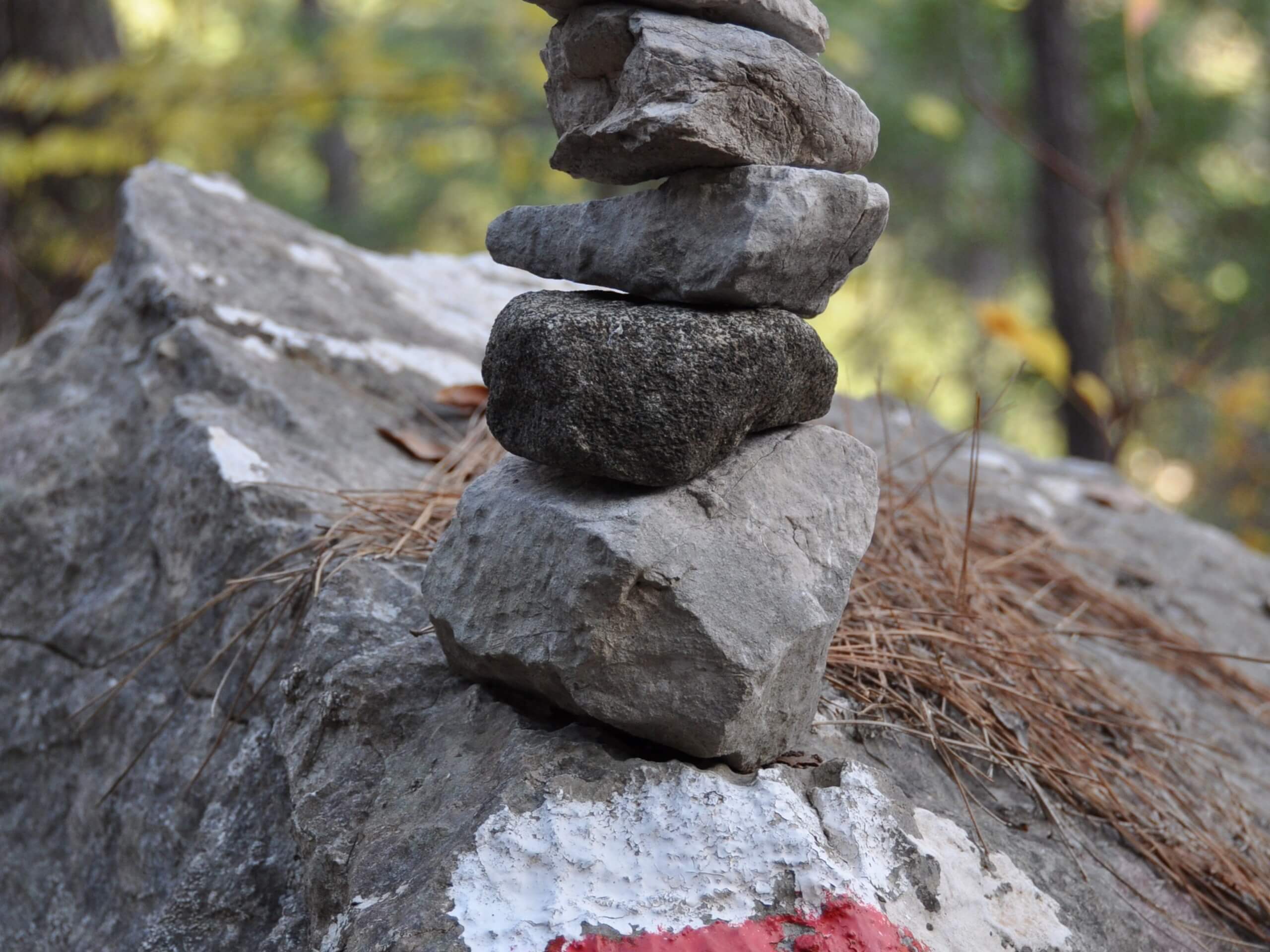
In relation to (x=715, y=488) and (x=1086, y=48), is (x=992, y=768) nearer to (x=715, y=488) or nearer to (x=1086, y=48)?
(x=715, y=488)

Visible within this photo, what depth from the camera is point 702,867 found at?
117cm

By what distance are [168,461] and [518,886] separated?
1.28 m

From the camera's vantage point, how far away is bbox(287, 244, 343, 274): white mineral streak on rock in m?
2.84

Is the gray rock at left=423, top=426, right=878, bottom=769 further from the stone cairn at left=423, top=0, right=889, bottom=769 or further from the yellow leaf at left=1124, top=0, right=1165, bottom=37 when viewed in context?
the yellow leaf at left=1124, top=0, right=1165, bottom=37

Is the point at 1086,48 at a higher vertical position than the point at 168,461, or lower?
higher

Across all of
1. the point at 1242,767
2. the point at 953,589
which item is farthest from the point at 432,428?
the point at 1242,767

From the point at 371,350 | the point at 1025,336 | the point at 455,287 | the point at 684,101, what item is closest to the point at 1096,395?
the point at 1025,336

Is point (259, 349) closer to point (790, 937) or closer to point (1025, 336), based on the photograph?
point (790, 937)

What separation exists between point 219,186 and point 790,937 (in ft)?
8.86

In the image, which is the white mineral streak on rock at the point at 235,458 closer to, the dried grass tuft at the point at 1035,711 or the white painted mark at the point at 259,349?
the white painted mark at the point at 259,349

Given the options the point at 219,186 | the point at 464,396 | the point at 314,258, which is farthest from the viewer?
the point at 219,186

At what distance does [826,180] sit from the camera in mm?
1265

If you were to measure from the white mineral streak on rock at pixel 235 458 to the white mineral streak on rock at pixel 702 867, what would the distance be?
39.0 inches

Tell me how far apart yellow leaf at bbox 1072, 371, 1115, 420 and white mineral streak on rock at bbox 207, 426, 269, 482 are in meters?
3.09
